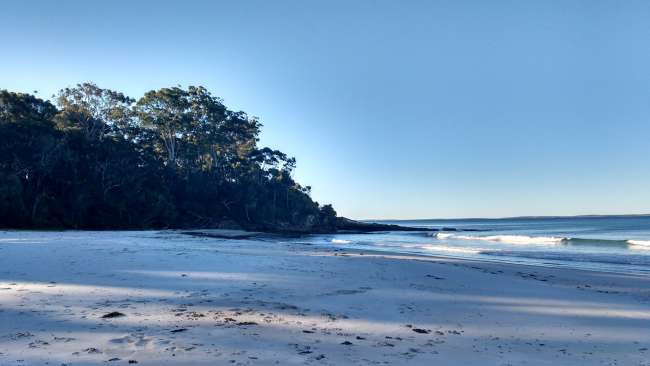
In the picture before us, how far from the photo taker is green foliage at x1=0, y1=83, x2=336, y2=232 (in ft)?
112

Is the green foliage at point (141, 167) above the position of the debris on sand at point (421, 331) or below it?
above

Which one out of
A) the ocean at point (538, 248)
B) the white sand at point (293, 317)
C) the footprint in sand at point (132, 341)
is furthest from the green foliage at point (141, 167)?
the footprint in sand at point (132, 341)

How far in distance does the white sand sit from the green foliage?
27693mm

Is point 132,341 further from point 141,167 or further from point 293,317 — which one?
point 141,167

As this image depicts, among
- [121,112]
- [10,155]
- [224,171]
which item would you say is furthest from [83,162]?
[224,171]

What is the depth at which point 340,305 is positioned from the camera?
7.34m

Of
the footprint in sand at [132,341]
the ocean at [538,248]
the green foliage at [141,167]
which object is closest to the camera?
the footprint in sand at [132,341]

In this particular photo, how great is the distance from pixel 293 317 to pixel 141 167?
43.9 metres

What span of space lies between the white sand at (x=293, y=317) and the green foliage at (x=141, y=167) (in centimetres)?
2769

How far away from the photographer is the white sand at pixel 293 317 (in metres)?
4.53

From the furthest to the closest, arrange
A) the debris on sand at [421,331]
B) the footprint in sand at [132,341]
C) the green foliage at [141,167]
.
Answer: the green foliage at [141,167]
the debris on sand at [421,331]
the footprint in sand at [132,341]

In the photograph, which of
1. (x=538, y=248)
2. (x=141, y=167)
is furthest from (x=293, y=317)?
(x=141, y=167)

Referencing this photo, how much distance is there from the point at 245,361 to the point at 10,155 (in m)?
38.4

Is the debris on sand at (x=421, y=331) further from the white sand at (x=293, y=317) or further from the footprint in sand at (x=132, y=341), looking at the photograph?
the footprint in sand at (x=132, y=341)
